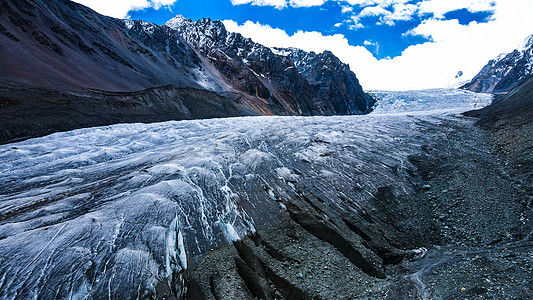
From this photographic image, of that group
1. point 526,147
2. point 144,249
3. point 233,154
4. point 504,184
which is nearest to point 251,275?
point 144,249

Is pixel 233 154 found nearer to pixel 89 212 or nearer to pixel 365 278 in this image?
pixel 89 212

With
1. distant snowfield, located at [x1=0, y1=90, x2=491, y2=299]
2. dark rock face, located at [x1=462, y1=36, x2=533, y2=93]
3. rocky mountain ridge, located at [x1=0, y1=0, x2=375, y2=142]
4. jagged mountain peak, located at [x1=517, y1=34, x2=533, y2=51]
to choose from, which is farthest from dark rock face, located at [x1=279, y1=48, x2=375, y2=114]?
distant snowfield, located at [x1=0, y1=90, x2=491, y2=299]

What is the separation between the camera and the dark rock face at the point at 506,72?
87825 millimetres

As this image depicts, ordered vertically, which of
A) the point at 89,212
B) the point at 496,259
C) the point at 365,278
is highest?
the point at 89,212

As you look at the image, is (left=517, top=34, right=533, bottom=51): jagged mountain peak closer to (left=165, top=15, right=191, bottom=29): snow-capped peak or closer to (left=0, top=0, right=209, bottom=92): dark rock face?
(left=0, top=0, right=209, bottom=92): dark rock face

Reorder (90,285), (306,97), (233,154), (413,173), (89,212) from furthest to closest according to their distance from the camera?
(306,97) < (233,154) < (413,173) < (89,212) < (90,285)

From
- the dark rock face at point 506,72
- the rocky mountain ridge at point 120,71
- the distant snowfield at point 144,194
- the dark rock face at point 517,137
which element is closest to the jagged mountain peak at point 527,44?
the dark rock face at point 506,72

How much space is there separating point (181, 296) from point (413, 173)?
10.1m

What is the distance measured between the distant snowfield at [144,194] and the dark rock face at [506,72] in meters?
104

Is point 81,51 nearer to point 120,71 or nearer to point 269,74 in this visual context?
point 120,71

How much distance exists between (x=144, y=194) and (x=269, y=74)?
75.5m

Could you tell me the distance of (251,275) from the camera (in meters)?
5.58

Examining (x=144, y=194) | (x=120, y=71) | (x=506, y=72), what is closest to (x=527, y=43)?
(x=506, y=72)

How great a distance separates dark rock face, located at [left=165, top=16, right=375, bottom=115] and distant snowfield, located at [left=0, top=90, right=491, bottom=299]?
2012 inches
